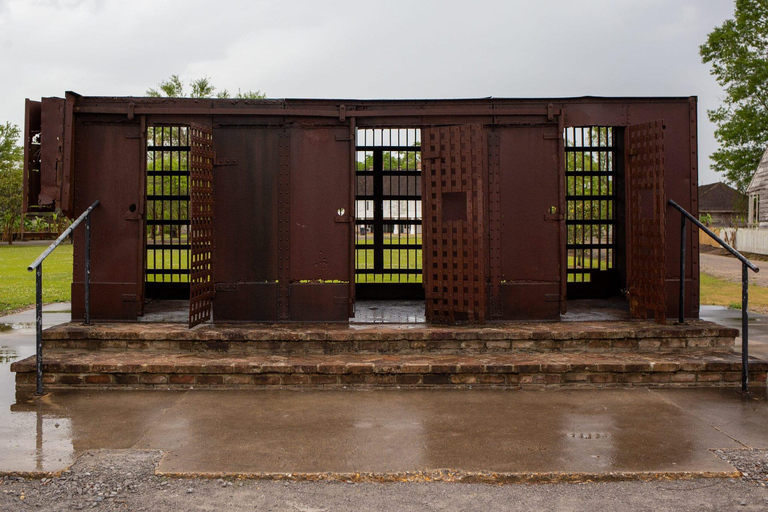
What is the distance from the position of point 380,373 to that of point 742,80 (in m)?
33.2

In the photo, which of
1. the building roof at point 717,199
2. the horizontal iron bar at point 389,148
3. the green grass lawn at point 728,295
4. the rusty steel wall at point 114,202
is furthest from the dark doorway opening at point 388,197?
the building roof at point 717,199

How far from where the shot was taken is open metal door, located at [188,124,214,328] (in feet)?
23.5

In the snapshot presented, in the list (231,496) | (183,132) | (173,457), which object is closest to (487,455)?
(231,496)

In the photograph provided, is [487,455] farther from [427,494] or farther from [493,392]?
[493,392]

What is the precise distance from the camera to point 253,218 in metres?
7.93

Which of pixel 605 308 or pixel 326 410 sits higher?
pixel 605 308

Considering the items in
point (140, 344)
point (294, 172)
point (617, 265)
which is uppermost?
point (294, 172)

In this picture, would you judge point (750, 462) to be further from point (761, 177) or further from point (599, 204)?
point (761, 177)

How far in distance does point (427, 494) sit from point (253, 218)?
4.87 meters

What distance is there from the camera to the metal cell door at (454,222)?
768 cm

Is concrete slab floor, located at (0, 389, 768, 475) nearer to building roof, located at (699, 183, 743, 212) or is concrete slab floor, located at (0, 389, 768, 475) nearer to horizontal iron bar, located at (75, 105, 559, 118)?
horizontal iron bar, located at (75, 105, 559, 118)

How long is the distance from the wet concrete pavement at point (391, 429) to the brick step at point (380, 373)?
20cm

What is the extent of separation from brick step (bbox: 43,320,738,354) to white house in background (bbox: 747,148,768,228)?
28.7m

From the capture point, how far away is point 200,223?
7.45 m
